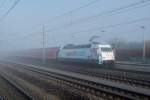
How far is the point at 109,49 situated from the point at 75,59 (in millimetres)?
5487

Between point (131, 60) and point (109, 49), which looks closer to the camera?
point (109, 49)

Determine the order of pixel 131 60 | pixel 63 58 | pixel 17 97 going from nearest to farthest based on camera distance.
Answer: pixel 17 97 < pixel 63 58 < pixel 131 60

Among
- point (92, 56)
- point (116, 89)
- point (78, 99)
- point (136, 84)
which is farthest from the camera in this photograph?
point (92, 56)

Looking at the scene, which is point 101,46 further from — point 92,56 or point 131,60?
point 131,60

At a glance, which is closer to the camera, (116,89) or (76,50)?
(116,89)

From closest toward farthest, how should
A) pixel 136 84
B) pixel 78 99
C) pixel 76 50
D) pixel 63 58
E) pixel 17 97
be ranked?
pixel 78 99 → pixel 17 97 → pixel 136 84 → pixel 76 50 → pixel 63 58

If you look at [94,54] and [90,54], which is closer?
[94,54]

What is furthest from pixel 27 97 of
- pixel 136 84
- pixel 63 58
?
pixel 63 58

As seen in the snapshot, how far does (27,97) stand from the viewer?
45.3ft

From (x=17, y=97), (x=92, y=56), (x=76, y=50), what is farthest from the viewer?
(x=76, y=50)

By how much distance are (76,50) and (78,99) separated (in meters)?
25.7

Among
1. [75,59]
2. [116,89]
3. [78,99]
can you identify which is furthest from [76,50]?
[78,99]

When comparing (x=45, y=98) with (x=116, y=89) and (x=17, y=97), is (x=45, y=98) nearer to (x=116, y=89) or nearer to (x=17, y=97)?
(x=17, y=97)

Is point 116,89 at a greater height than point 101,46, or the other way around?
point 101,46
